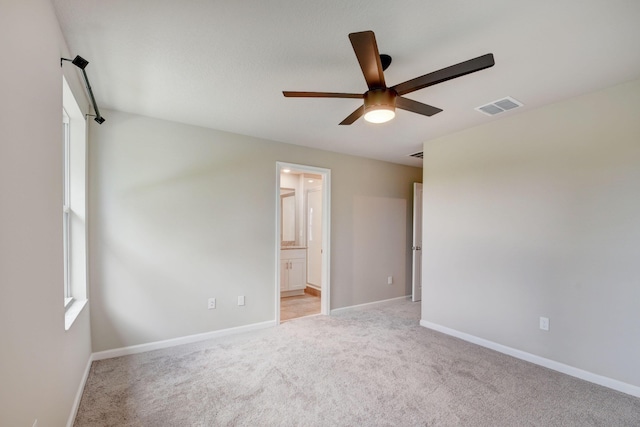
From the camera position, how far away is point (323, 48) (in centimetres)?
188

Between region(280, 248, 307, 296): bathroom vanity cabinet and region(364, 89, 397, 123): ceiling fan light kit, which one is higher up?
region(364, 89, 397, 123): ceiling fan light kit

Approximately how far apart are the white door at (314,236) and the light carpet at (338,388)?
7.63 feet

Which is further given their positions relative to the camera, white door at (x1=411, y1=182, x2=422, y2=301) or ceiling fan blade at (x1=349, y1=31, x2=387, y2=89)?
white door at (x1=411, y1=182, x2=422, y2=301)

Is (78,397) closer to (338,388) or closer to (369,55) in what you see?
(338,388)

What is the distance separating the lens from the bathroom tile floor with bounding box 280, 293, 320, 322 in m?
Result: 4.36

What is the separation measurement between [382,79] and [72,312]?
2766mm

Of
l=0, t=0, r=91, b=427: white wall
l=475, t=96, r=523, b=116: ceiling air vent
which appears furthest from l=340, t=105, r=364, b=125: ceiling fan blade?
l=0, t=0, r=91, b=427: white wall

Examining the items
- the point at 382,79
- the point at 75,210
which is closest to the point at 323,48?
the point at 382,79

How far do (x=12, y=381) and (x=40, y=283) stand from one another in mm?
489

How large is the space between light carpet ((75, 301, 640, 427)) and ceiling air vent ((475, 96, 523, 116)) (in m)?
2.43

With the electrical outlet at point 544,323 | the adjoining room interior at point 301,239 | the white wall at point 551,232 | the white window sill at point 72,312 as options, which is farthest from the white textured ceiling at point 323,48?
the adjoining room interior at point 301,239

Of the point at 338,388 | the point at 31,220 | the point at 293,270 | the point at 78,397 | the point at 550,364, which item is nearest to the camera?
the point at 31,220

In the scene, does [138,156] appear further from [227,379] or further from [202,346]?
[227,379]

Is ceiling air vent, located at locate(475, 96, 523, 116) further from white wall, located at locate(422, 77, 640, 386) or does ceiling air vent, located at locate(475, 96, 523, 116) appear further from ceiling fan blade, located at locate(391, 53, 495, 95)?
Answer: ceiling fan blade, located at locate(391, 53, 495, 95)
